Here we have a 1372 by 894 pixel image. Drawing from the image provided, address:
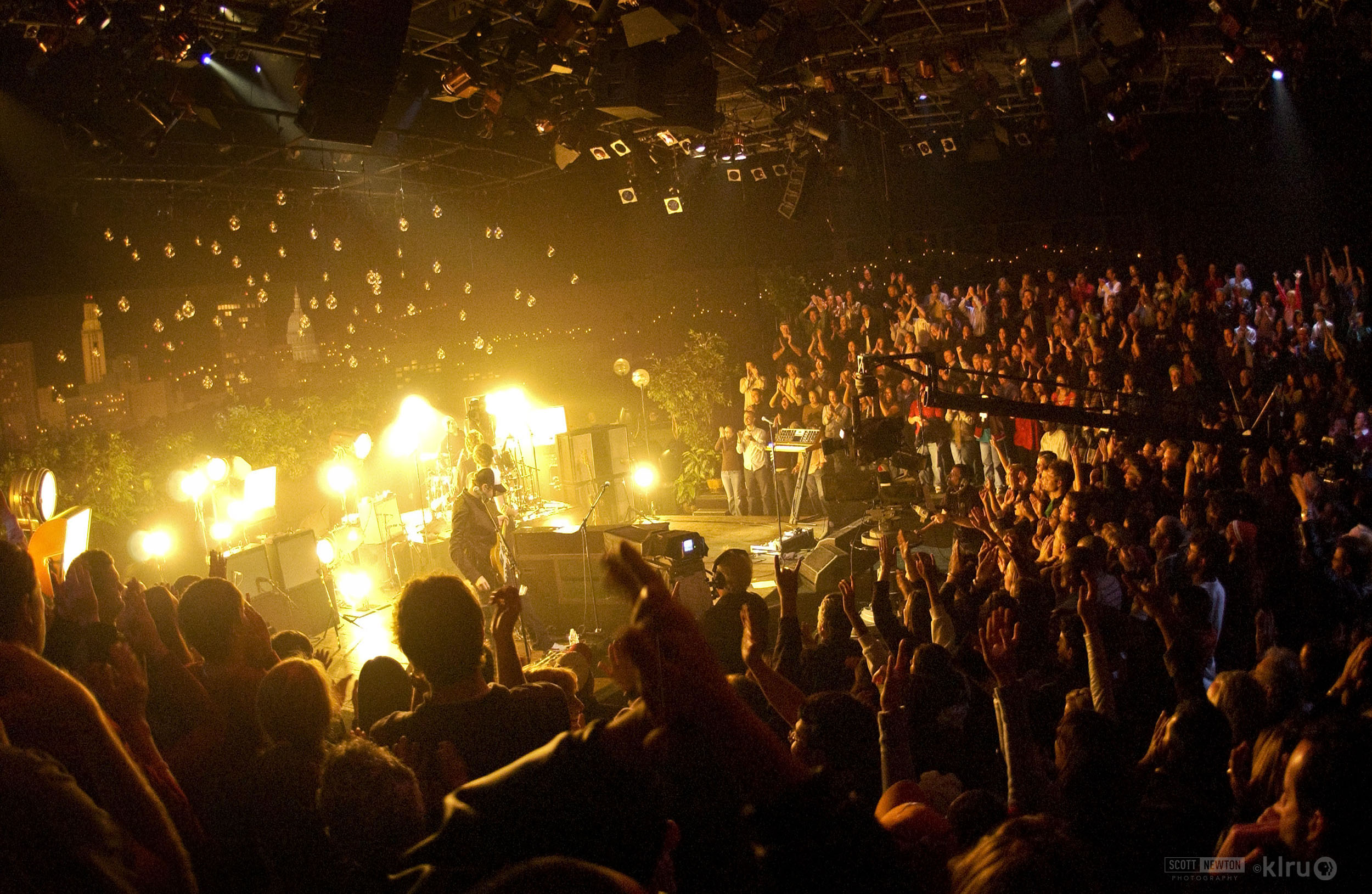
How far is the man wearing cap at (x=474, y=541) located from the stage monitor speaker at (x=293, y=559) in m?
2.21

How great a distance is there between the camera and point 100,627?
3.45 metres

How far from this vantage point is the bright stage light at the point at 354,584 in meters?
10.1

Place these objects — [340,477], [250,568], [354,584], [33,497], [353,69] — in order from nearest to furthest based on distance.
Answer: [353,69] < [33,497] < [250,568] < [354,584] < [340,477]

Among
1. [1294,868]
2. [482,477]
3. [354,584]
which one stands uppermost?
[482,477]

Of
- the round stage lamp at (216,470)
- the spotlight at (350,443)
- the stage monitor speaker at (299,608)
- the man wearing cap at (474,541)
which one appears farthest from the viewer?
the spotlight at (350,443)

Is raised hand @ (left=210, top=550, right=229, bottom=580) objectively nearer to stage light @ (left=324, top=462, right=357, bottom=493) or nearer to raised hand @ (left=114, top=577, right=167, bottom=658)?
raised hand @ (left=114, top=577, right=167, bottom=658)

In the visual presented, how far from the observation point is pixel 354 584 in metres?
10.1

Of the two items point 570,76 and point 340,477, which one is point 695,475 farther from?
point 570,76

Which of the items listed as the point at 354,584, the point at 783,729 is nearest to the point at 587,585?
the point at 354,584

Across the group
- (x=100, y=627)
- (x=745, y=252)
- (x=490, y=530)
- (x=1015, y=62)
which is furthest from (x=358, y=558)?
(x=1015, y=62)

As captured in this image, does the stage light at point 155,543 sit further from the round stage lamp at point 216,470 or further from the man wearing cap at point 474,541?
the man wearing cap at point 474,541

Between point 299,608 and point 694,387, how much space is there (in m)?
7.05

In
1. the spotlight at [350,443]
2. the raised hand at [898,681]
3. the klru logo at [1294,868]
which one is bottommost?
the klru logo at [1294,868]

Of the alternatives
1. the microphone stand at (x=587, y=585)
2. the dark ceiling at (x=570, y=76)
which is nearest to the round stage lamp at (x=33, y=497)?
the dark ceiling at (x=570, y=76)
